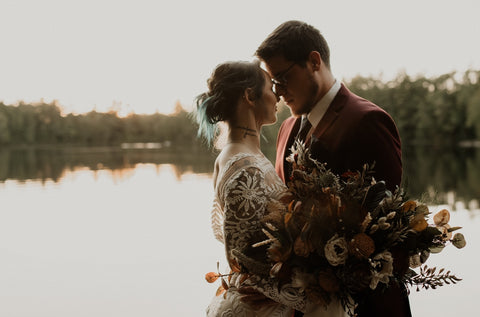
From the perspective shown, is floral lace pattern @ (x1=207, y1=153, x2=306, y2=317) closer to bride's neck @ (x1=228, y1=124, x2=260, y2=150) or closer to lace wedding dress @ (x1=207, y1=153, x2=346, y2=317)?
lace wedding dress @ (x1=207, y1=153, x2=346, y2=317)

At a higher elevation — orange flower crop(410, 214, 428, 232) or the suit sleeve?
the suit sleeve

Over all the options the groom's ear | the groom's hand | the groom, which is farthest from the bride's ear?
the groom's hand

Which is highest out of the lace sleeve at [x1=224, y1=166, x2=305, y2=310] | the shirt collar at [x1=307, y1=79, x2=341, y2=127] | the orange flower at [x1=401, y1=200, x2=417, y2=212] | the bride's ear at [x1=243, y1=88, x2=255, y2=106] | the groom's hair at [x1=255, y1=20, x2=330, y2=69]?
the groom's hair at [x1=255, y1=20, x2=330, y2=69]

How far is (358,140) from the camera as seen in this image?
2281mm

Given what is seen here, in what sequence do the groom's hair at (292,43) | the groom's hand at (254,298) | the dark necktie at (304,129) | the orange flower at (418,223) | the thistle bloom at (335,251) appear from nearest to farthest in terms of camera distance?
1. the thistle bloom at (335,251)
2. the orange flower at (418,223)
3. the groom's hand at (254,298)
4. the groom's hair at (292,43)
5. the dark necktie at (304,129)

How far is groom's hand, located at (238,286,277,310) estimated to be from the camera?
206 cm

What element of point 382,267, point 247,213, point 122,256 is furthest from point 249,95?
point 122,256

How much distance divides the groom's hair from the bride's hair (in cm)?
34

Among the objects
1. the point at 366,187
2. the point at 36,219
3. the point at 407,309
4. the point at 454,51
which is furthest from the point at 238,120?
the point at 454,51

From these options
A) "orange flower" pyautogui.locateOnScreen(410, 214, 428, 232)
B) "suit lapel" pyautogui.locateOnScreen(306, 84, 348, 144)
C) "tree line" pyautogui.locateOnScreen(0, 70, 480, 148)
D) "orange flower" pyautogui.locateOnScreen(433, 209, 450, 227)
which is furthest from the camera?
"tree line" pyautogui.locateOnScreen(0, 70, 480, 148)

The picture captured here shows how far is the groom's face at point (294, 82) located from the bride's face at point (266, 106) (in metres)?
0.33

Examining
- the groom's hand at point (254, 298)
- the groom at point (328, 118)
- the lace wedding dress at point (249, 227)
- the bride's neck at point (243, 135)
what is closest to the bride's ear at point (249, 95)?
the bride's neck at point (243, 135)

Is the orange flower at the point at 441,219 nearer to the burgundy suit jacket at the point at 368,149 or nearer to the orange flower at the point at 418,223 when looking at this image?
the orange flower at the point at 418,223

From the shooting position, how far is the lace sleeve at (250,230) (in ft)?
6.32
